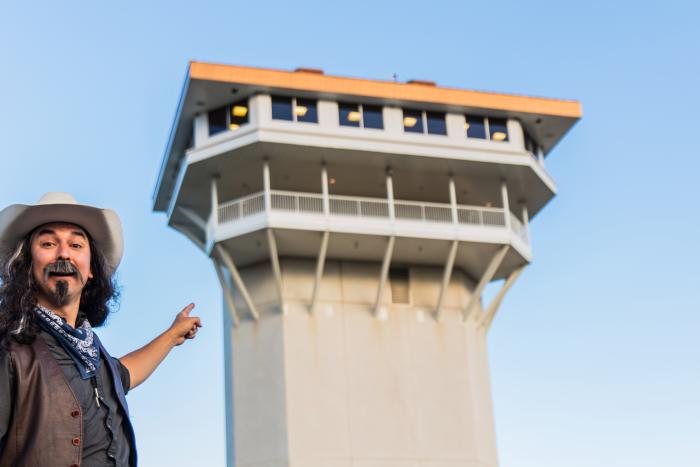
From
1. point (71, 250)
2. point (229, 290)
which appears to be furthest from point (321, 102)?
point (71, 250)

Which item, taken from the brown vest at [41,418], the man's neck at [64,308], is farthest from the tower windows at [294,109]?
the brown vest at [41,418]

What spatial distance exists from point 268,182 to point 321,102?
2829mm

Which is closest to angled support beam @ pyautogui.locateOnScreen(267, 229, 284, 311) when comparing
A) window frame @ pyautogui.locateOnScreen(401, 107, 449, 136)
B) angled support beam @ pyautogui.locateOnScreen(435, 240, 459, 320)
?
angled support beam @ pyautogui.locateOnScreen(435, 240, 459, 320)

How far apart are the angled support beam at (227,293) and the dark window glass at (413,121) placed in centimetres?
685

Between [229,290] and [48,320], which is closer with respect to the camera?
[48,320]

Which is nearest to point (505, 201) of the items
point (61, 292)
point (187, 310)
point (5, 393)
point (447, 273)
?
point (447, 273)

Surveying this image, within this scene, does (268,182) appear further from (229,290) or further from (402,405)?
(402,405)

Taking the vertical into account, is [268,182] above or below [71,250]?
above

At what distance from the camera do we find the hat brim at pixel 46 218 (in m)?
4.18

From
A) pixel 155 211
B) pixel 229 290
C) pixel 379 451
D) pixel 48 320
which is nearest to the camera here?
pixel 48 320

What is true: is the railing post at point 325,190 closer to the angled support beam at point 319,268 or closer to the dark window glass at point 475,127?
the angled support beam at point 319,268

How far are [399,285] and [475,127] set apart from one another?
533cm

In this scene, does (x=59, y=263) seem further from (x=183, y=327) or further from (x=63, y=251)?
(x=183, y=327)

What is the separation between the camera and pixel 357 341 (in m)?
32.0
